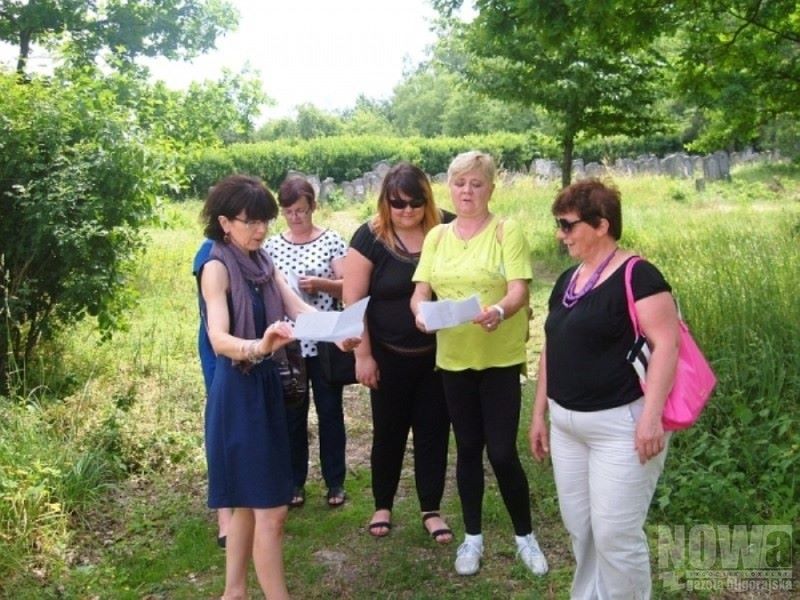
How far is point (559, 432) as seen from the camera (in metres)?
3.25

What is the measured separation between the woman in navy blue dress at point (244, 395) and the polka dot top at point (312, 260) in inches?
52.8

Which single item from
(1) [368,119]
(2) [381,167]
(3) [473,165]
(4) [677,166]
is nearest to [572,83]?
(3) [473,165]

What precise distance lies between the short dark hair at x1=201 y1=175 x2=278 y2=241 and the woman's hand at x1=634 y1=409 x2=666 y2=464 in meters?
1.63

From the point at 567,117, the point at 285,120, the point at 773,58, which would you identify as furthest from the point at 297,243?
the point at 285,120

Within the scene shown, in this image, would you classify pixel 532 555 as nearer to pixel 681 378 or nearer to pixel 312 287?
pixel 681 378

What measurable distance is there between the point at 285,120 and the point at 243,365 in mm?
70924

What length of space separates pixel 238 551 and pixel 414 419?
1.19 m

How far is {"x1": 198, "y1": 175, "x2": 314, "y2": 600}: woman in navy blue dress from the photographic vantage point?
3.31 meters

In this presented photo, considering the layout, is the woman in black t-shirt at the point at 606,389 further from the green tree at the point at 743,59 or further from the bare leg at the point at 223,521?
the green tree at the point at 743,59

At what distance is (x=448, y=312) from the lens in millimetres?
3434

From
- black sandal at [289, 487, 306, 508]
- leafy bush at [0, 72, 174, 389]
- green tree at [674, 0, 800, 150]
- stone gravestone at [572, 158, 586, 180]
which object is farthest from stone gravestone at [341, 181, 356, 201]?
black sandal at [289, 487, 306, 508]

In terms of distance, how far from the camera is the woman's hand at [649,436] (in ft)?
9.55

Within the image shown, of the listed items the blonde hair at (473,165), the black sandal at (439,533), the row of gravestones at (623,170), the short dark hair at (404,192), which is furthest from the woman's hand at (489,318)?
the row of gravestones at (623,170)

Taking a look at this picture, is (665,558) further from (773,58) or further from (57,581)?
(773,58)
